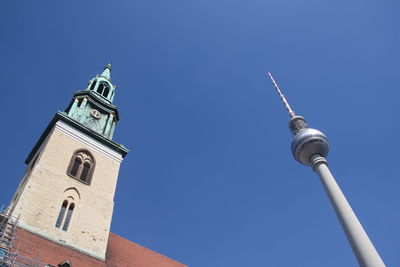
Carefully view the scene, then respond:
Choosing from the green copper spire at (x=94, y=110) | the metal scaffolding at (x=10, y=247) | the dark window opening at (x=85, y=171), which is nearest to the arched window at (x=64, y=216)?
the dark window opening at (x=85, y=171)

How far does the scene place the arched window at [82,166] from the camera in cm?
1955

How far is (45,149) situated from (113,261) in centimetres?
658

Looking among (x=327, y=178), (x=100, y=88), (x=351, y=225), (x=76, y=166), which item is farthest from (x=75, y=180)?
(x=351, y=225)

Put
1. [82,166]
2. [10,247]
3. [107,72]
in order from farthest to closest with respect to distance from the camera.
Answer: [107,72]
[82,166]
[10,247]

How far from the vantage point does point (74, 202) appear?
18.2 m

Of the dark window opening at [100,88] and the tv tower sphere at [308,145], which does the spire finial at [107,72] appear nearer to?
the dark window opening at [100,88]

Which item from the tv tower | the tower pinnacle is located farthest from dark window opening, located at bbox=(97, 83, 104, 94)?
the tower pinnacle

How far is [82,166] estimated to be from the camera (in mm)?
20281

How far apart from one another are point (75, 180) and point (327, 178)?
40.4 feet

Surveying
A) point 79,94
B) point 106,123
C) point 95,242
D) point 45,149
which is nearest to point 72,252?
point 95,242

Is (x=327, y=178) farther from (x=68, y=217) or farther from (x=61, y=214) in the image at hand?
(x=61, y=214)

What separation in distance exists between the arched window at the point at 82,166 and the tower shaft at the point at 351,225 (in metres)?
12.2

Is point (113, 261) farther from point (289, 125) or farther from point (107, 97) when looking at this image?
point (107, 97)

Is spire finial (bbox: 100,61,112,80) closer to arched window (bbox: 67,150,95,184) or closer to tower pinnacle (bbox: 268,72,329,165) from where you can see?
arched window (bbox: 67,150,95,184)
